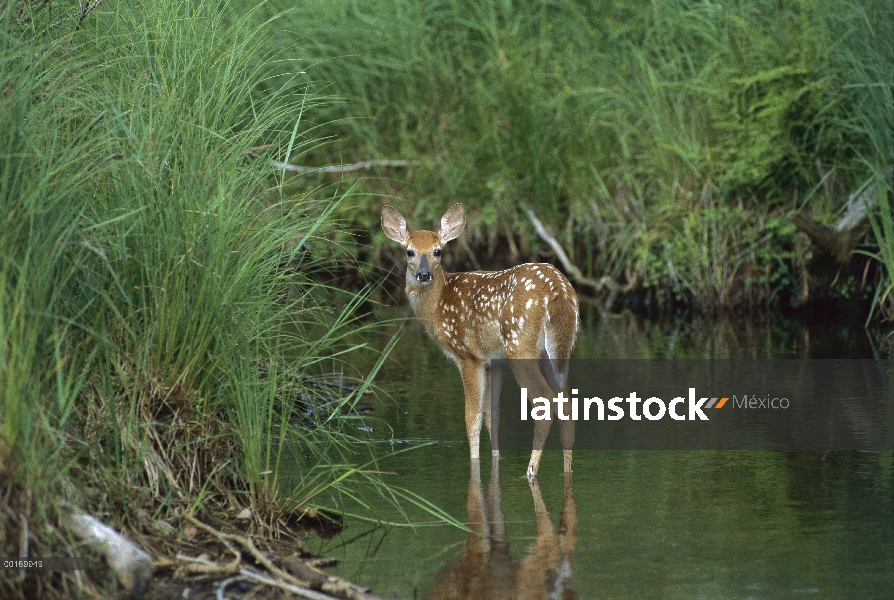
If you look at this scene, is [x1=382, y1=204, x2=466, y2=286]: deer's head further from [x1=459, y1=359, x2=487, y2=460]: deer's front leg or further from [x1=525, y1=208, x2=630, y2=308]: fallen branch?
[x1=525, y1=208, x2=630, y2=308]: fallen branch

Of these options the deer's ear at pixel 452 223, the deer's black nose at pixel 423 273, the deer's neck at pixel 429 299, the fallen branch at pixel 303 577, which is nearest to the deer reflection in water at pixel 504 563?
the fallen branch at pixel 303 577

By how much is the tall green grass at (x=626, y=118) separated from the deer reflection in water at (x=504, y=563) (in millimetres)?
5995

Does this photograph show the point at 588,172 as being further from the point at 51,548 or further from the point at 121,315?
the point at 51,548

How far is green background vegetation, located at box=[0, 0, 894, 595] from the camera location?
5.52 m

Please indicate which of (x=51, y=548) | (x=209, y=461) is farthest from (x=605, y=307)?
(x=51, y=548)

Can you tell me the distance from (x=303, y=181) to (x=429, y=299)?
7.59m

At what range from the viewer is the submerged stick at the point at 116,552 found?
4.90 m

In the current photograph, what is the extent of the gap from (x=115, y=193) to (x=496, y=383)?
10.3 ft

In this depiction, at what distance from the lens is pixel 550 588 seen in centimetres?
549

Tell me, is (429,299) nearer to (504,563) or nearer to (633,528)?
(633,528)

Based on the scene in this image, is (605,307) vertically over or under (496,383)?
under

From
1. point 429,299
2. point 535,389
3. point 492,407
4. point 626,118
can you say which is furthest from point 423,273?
point 626,118

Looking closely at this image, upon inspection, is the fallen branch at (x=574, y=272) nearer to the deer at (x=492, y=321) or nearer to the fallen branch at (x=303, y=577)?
the deer at (x=492, y=321)

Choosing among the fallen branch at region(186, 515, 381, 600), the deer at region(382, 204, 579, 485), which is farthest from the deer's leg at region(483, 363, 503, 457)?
the fallen branch at region(186, 515, 381, 600)
